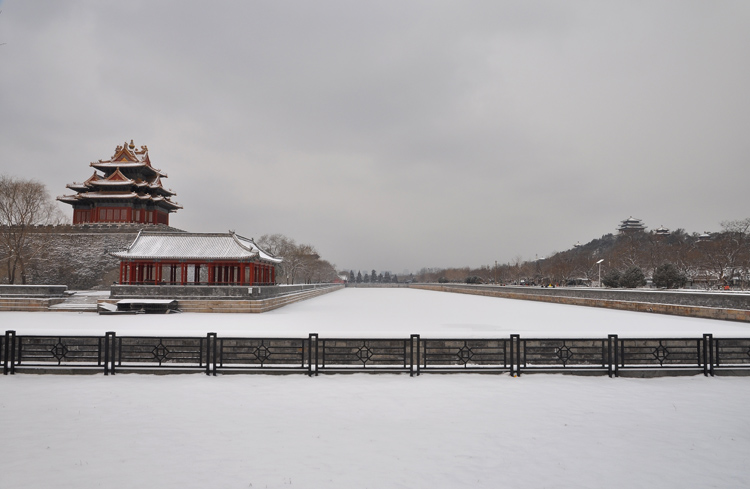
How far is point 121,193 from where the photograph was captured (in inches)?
1955

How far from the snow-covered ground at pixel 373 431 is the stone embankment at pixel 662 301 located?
13836mm

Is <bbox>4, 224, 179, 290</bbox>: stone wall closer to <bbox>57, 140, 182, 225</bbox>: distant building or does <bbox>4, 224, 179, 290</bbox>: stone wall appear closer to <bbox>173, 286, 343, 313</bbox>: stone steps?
<bbox>57, 140, 182, 225</bbox>: distant building

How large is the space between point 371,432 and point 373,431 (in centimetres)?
5

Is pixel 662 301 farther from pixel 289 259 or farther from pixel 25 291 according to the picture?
pixel 289 259

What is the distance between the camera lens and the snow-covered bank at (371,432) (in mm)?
4801

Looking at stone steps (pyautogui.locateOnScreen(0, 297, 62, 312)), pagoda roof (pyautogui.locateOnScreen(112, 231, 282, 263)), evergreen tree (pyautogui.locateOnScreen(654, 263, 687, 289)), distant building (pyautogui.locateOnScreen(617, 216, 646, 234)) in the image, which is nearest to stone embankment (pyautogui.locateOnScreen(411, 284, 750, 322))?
evergreen tree (pyautogui.locateOnScreen(654, 263, 687, 289))

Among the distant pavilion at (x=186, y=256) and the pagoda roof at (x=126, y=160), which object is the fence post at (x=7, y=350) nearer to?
the distant pavilion at (x=186, y=256)

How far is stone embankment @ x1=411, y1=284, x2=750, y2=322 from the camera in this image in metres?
19.8

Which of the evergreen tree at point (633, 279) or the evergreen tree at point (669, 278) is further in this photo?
the evergreen tree at point (633, 279)

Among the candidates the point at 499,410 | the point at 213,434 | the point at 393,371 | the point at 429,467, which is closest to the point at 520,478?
the point at 429,467

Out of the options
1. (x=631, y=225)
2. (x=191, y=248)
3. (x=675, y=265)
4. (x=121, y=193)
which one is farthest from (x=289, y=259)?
(x=631, y=225)

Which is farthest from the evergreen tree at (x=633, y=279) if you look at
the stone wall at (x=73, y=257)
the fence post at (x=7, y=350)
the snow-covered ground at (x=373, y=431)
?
the stone wall at (x=73, y=257)

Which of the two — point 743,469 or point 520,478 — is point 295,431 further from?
point 743,469

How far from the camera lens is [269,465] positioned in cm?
502
